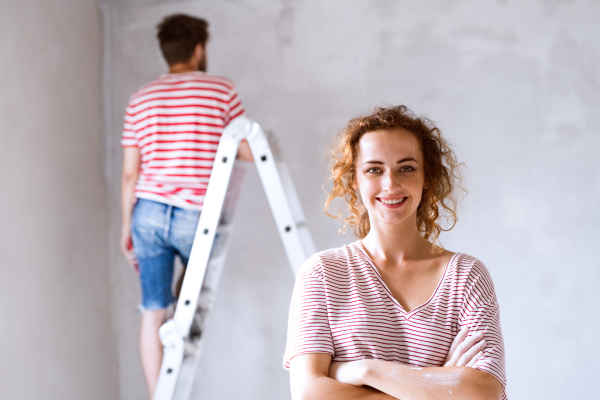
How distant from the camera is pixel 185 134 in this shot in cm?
182

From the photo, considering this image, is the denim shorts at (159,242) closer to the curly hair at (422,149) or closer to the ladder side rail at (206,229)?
the ladder side rail at (206,229)

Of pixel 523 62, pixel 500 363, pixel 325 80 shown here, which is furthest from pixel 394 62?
pixel 500 363

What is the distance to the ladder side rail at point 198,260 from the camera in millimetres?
1608

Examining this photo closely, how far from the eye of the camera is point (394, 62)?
2.11 m

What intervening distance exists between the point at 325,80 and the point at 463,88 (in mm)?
568

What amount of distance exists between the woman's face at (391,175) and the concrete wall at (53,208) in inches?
49.4

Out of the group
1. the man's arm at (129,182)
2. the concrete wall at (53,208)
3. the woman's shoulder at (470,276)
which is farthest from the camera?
the man's arm at (129,182)

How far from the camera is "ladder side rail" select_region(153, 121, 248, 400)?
5.28 ft

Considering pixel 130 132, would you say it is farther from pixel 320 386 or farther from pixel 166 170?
pixel 320 386

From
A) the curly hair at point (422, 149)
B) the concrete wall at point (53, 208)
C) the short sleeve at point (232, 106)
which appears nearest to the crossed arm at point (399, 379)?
the curly hair at point (422, 149)

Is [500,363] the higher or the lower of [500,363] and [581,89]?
the lower

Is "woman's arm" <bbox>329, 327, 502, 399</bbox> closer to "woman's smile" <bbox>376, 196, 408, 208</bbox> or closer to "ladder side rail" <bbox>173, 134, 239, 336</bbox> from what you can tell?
"woman's smile" <bbox>376, 196, 408, 208</bbox>

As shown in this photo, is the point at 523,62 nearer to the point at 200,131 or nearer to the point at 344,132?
the point at 344,132

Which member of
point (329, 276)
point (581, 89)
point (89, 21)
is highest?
point (89, 21)
